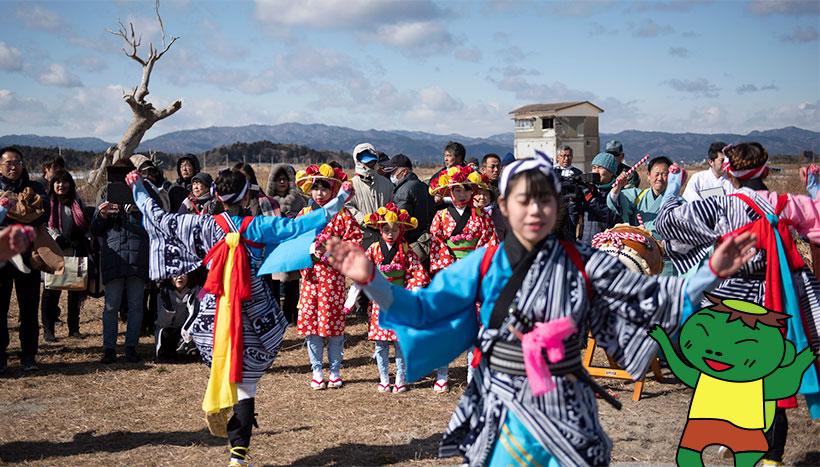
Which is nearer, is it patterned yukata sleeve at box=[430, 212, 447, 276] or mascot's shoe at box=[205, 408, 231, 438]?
mascot's shoe at box=[205, 408, 231, 438]

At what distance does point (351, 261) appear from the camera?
119 inches

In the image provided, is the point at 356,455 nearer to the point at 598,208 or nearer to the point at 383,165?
the point at 598,208

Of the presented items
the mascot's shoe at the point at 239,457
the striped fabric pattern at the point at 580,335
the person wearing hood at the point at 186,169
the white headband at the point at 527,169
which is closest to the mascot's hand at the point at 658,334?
the striped fabric pattern at the point at 580,335

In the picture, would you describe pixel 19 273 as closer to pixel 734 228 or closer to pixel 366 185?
pixel 366 185

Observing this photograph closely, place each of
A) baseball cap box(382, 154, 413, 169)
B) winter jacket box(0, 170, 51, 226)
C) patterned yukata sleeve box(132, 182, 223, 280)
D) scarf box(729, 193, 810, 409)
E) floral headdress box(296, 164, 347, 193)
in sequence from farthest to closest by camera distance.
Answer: baseball cap box(382, 154, 413, 169), winter jacket box(0, 170, 51, 226), floral headdress box(296, 164, 347, 193), patterned yukata sleeve box(132, 182, 223, 280), scarf box(729, 193, 810, 409)

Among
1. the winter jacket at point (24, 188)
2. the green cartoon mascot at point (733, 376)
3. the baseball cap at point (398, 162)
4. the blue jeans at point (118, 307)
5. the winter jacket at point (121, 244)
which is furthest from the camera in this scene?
the baseball cap at point (398, 162)

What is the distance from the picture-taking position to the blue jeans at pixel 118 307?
860 cm

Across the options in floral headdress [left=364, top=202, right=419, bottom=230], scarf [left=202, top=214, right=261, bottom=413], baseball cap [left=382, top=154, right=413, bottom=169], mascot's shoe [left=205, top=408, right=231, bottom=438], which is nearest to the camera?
scarf [left=202, top=214, right=261, bottom=413]

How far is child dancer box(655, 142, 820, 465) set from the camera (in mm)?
4801

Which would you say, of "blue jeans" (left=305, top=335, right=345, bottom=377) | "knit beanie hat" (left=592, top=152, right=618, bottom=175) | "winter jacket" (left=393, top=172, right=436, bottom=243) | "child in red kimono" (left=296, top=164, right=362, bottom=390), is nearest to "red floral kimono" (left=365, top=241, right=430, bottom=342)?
"child in red kimono" (left=296, top=164, right=362, bottom=390)

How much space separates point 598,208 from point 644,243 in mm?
1456

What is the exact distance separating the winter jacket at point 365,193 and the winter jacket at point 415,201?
0.70 ft

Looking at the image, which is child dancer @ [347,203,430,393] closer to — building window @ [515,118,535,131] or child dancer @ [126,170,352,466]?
child dancer @ [126,170,352,466]

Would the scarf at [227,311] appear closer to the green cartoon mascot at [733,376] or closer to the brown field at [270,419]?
the brown field at [270,419]
